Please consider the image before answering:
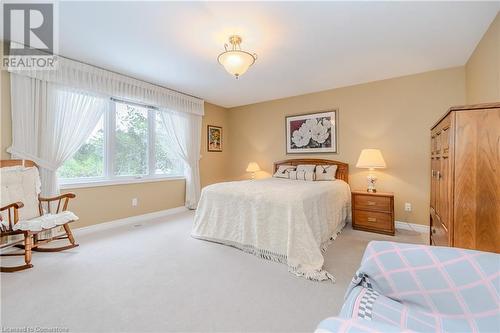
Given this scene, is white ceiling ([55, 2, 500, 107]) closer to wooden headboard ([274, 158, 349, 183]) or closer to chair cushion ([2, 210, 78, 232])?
wooden headboard ([274, 158, 349, 183])

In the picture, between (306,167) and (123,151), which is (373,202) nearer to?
(306,167)

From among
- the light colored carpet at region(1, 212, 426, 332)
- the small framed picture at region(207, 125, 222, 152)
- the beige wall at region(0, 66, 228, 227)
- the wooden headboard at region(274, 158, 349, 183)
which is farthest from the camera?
the small framed picture at region(207, 125, 222, 152)

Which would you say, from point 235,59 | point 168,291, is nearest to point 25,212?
point 168,291

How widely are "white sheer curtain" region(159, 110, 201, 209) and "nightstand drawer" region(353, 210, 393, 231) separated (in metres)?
3.07

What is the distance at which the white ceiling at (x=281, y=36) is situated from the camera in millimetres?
1999

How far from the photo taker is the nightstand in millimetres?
3217

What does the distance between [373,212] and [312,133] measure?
5.92 ft

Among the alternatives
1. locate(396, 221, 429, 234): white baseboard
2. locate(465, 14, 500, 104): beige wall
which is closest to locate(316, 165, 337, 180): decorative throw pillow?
locate(396, 221, 429, 234): white baseboard

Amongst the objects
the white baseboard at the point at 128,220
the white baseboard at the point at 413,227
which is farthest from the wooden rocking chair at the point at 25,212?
the white baseboard at the point at 413,227

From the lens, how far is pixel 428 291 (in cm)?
89

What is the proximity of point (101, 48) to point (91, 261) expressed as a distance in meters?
2.43

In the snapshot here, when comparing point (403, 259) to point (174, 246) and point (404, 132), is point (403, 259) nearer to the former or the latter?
point (174, 246)

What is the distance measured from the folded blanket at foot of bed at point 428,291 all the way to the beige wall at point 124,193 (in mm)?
3597

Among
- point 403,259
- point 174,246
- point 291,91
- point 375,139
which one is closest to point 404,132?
point 375,139
